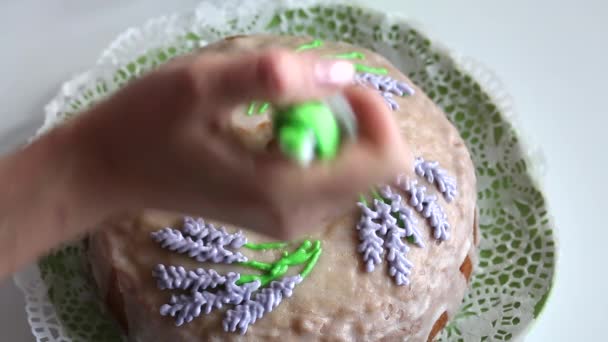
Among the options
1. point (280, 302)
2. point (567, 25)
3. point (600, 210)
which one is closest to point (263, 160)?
point (280, 302)

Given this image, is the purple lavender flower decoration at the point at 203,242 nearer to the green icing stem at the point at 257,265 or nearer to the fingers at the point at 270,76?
the green icing stem at the point at 257,265

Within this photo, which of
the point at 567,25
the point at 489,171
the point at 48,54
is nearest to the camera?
the point at 489,171

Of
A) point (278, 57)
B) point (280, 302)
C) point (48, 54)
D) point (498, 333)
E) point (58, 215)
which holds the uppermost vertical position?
point (278, 57)

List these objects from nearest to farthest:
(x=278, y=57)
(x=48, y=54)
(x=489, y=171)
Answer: (x=278, y=57) < (x=489, y=171) < (x=48, y=54)

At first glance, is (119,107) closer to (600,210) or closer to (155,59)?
(155,59)

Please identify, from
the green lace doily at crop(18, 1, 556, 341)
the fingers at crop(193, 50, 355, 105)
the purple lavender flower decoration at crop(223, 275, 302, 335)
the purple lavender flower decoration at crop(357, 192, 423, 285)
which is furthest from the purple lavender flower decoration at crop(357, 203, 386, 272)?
the fingers at crop(193, 50, 355, 105)

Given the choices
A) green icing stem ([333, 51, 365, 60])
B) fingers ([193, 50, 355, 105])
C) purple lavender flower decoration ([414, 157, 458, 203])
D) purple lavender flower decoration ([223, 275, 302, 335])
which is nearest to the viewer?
fingers ([193, 50, 355, 105])

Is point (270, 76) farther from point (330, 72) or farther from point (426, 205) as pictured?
point (426, 205)

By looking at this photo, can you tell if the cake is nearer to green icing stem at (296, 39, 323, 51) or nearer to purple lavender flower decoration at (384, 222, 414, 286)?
purple lavender flower decoration at (384, 222, 414, 286)
